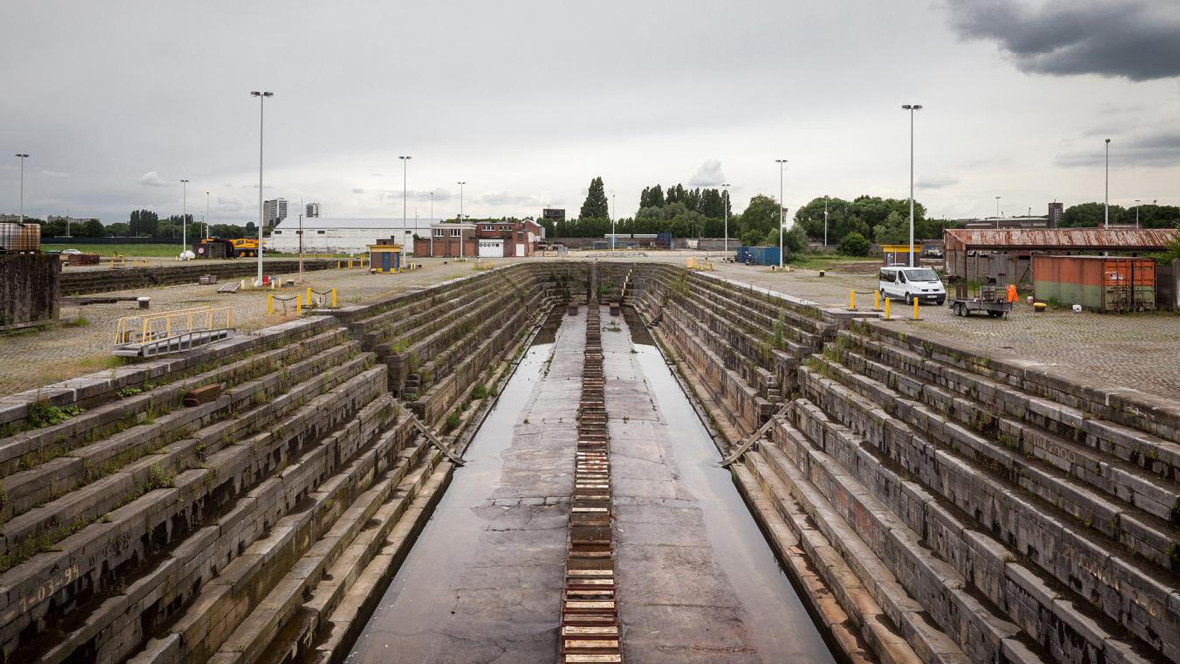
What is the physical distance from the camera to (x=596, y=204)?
162 meters

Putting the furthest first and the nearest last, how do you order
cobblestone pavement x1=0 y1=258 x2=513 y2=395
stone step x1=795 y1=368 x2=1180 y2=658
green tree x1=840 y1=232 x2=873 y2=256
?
green tree x1=840 y1=232 x2=873 y2=256 < cobblestone pavement x1=0 y1=258 x2=513 y2=395 < stone step x1=795 y1=368 x2=1180 y2=658

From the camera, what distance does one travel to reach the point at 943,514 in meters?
11.5

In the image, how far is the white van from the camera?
2836 centimetres

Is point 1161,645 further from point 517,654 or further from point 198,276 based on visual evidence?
point 198,276

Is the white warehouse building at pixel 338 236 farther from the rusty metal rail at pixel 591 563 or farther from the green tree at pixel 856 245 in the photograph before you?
the rusty metal rail at pixel 591 563

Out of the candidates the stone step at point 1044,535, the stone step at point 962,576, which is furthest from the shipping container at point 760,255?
the stone step at point 1044,535

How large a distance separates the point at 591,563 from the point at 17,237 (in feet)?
52.2

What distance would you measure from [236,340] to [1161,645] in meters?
14.8

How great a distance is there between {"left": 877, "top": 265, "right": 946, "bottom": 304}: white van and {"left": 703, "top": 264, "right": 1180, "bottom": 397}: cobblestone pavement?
1221 millimetres

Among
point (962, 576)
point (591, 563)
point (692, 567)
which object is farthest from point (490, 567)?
point (962, 576)

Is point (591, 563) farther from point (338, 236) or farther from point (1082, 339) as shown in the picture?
point (338, 236)

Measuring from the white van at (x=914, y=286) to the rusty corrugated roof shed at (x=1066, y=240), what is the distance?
397 inches

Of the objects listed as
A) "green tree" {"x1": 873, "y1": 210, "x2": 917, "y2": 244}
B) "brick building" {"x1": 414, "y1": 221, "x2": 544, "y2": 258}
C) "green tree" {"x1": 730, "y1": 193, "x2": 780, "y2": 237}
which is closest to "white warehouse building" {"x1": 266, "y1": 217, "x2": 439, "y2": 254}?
"brick building" {"x1": 414, "y1": 221, "x2": 544, "y2": 258}

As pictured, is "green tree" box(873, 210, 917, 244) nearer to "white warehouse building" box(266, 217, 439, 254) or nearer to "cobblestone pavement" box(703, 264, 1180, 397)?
"white warehouse building" box(266, 217, 439, 254)
